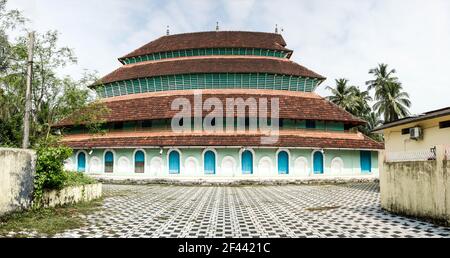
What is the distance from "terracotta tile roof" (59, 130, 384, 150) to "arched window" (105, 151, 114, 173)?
0.97 metres

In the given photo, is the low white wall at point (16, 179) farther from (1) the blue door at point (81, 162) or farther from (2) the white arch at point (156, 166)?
(1) the blue door at point (81, 162)

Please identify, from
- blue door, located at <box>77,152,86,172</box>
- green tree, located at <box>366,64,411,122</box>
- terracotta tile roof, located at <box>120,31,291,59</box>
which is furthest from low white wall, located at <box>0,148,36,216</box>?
green tree, located at <box>366,64,411,122</box>

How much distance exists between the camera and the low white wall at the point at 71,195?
37.0 feet

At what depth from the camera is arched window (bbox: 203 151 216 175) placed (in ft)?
76.5

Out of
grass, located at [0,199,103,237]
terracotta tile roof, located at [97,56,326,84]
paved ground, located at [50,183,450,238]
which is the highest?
terracotta tile roof, located at [97,56,326,84]

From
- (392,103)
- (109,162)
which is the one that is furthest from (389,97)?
(109,162)

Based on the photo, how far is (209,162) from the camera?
23.4 metres

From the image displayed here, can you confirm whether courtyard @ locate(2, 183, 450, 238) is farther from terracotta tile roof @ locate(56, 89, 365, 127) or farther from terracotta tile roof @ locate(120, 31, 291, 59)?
terracotta tile roof @ locate(120, 31, 291, 59)

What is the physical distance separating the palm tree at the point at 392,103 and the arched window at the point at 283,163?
22.9m

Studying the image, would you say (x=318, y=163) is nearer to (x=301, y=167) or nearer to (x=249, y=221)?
(x=301, y=167)

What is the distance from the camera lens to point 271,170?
2345 cm

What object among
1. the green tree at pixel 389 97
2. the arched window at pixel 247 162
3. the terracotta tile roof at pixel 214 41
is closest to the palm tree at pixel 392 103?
the green tree at pixel 389 97

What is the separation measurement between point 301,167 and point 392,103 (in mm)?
22828

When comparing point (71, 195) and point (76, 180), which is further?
point (76, 180)
